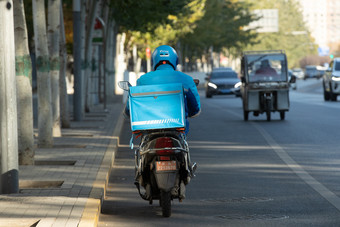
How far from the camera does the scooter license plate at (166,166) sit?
855cm

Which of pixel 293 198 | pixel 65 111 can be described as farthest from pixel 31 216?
pixel 65 111

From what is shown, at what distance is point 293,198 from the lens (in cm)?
1024

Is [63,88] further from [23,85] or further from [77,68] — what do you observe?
[23,85]

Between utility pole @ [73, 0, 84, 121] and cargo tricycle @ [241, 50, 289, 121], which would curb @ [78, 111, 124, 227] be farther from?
cargo tricycle @ [241, 50, 289, 121]

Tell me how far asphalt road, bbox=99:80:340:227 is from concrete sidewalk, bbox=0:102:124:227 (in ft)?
0.74

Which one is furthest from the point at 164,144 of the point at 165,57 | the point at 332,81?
the point at 332,81

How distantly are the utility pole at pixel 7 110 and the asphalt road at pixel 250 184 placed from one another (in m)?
1.13

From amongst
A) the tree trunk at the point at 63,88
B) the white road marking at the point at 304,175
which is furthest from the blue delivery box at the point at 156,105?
the tree trunk at the point at 63,88

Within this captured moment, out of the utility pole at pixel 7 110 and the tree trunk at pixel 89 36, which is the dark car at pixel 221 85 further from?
the utility pole at pixel 7 110

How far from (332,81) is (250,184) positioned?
29.8 m

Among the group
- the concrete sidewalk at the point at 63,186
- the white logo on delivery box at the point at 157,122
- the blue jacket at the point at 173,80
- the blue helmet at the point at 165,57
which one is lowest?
the concrete sidewalk at the point at 63,186

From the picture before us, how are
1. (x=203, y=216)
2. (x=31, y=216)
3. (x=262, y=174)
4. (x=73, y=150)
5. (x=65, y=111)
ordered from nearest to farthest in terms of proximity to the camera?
(x=31, y=216) → (x=203, y=216) → (x=262, y=174) → (x=73, y=150) → (x=65, y=111)

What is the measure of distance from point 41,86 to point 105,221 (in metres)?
7.69

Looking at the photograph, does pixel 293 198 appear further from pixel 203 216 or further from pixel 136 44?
pixel 136 44
